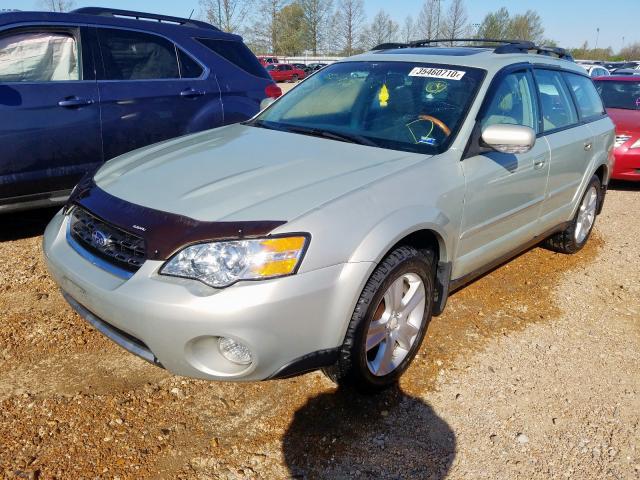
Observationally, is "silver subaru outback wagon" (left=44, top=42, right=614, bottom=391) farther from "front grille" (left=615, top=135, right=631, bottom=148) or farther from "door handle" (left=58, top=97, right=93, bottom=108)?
"front grille" (left=615, top=135, right=631, bottom=148)

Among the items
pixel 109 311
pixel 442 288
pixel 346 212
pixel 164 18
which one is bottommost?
pixel 442 288

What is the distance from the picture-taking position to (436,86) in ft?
11.1

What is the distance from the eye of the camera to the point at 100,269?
2.44m

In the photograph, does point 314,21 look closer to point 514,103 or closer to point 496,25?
point 496,25

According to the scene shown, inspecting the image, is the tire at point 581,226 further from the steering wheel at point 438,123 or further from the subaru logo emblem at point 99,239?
the subaru logo emblem at point 99,239

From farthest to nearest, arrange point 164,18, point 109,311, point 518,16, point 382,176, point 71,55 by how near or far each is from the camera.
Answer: point 518,16 → point 164,18 → point 71,55 → point 382,176 → point 109,311

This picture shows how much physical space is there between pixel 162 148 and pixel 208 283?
1.45 m

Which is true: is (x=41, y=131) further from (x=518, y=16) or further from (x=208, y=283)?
(x=518, y=16)

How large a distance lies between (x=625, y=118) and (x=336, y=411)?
7.23 meters

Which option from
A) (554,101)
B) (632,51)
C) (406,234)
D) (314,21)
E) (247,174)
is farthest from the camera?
(632,51)

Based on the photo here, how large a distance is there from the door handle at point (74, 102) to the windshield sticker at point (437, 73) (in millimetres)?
2602

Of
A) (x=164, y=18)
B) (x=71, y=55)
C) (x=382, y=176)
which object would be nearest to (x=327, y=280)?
(x=382, y=176)

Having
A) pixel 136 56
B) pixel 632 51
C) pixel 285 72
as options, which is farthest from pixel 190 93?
pixel 632 51

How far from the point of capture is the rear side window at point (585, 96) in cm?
450
